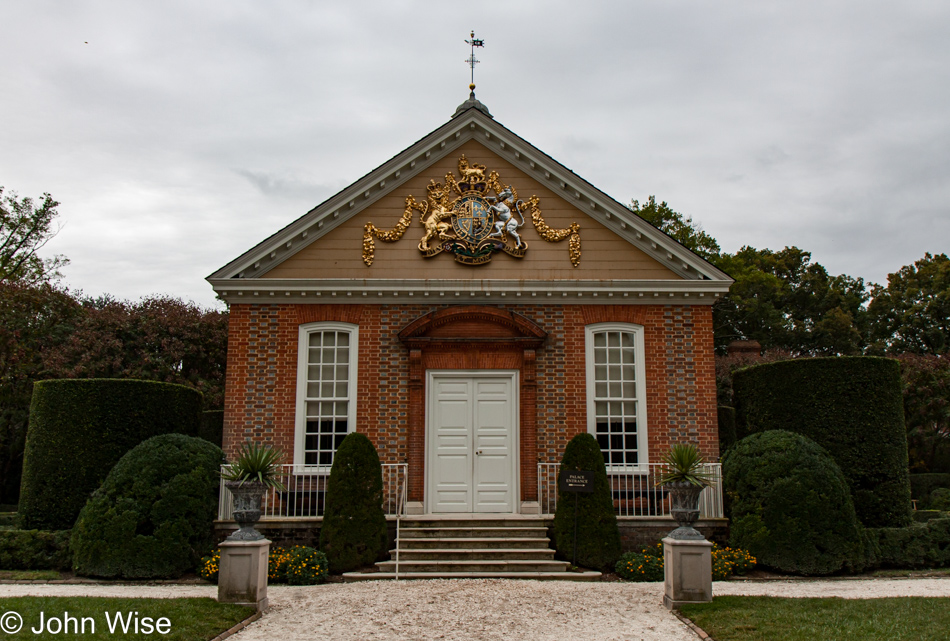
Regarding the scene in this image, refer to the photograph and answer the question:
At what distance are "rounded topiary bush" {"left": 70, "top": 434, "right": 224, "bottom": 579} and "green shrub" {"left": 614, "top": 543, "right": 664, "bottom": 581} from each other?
21.6 feet

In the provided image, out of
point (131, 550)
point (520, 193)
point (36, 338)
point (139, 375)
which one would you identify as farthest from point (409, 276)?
point (36, 338)

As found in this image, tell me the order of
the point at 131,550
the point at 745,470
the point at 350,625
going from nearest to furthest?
1. the point at 350,625
2. the point at 131,550
3. the point at 745,470

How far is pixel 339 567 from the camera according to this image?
38.5 feet

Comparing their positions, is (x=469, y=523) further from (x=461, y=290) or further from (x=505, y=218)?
(x=505, y=218)

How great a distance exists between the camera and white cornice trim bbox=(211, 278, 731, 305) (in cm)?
1441

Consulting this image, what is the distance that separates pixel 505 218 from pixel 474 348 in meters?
2.72

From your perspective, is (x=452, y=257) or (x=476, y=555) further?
(x=452, y=257)

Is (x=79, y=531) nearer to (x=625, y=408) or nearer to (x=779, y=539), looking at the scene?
(x=625, y=408)

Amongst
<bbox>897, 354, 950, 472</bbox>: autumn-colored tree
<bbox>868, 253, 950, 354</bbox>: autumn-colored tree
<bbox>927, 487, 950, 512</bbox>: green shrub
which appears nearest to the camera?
<bbox>927, 487, 950, 512</bbox>: green shrub

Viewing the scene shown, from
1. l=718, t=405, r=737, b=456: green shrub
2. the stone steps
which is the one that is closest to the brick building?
the stone steps

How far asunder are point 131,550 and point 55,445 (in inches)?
108

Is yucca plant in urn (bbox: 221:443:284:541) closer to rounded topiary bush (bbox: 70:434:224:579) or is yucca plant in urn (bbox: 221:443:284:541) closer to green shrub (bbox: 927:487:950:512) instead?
rounded topiary bush (bbox: 70:434:224:579)

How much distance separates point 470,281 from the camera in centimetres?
1447

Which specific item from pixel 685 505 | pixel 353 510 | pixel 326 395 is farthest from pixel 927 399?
pixel 353 510
